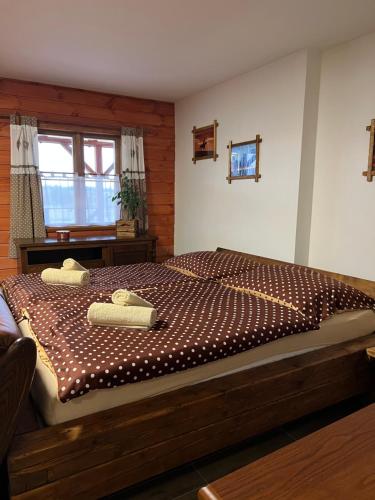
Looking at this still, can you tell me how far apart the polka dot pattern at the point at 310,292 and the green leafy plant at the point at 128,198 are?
2.03 m

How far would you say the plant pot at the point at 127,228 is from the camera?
13.0ft

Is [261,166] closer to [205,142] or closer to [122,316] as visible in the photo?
[205,142]

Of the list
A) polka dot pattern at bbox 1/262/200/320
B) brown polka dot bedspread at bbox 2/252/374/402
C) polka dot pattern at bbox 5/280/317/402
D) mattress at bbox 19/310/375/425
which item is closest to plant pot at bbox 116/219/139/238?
polka dot pattern at bbox 1/262/200/320

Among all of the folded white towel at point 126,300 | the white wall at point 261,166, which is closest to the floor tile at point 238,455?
the folded white towel at point 126,300

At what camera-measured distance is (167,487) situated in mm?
1538

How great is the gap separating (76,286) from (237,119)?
85.5 inches

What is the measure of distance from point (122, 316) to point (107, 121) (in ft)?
9.61

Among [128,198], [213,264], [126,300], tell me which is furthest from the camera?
[128,198]

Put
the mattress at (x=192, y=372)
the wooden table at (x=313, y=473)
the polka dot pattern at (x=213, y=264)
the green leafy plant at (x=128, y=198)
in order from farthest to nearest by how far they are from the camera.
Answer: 1. the green leafy plant at (x=128, y=198)
2. the polka dot pattern at (x=213, y=264)
3. the mattress at (x=192, y=372)
4. the wooden table at (x=313, y=473)

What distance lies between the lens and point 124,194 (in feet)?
13.3

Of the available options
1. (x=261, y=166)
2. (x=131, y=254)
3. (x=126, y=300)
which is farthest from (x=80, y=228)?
(x=126, y=300)

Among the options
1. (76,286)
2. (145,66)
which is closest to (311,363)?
(76,286)

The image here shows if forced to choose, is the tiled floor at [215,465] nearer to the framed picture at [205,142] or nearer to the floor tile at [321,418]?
the floor tile at [321,418]

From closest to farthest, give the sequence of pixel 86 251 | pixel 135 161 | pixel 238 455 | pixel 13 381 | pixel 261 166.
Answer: pixel 13 381 → pixel 238 455 → pixel 261 166 → pixel 86 251 → pixel 135 161
